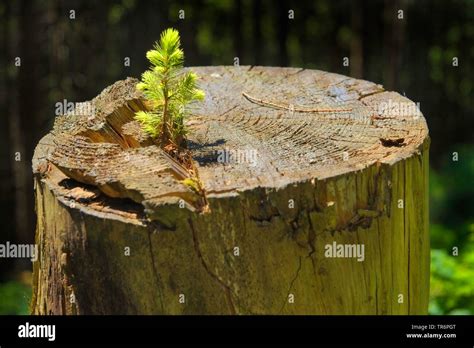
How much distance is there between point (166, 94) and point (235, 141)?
34 cm

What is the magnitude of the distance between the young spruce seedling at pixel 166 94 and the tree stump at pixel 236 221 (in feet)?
0.23

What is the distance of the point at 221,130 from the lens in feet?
11.8

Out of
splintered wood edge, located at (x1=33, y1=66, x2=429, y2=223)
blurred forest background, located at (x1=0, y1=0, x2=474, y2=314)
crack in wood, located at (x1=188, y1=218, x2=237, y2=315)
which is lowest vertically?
crack in wood, located at (x1=188, y1=218, x2=237, y2=315)

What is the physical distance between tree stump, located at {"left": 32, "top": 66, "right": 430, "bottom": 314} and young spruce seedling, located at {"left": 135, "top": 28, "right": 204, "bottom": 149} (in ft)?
0.23

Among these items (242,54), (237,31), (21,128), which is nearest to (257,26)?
(237,31)

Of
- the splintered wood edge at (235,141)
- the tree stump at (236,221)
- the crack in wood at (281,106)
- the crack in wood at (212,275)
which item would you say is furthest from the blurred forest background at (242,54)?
the crack in wood at (212,275)

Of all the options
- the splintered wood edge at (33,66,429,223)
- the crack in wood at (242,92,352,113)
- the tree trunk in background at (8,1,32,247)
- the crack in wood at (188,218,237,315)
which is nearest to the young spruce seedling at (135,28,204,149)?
the splintered wood edge at (33,66,429,223)

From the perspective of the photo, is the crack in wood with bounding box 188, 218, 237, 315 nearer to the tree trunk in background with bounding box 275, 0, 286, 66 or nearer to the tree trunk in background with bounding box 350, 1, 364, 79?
the tree trunk in background with bounding box 275, 0, 286, 66

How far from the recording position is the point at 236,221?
9.22 feet

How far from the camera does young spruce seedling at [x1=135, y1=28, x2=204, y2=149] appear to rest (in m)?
3.33

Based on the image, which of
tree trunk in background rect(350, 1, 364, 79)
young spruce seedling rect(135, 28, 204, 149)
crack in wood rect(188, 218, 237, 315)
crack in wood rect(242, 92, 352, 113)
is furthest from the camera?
tree trunk in background rect(350, 1, 364, 79)

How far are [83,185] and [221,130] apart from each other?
2.46ft

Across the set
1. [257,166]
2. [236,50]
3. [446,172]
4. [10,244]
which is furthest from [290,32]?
[257,166]

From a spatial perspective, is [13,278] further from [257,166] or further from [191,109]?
[257,166]
